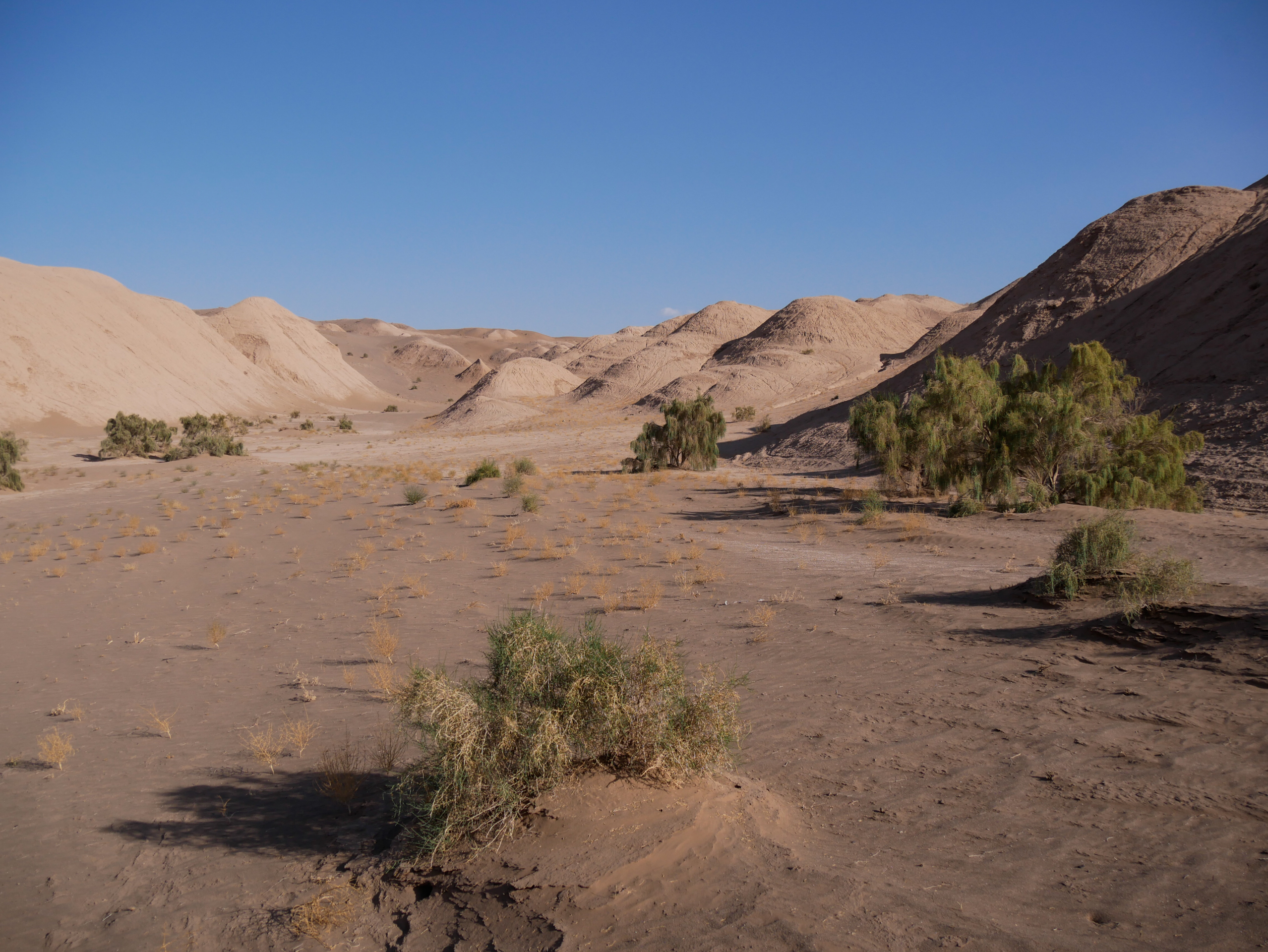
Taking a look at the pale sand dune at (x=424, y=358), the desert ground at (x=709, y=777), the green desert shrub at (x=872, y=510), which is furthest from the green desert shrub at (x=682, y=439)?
the pale sand dune at (x=424, y=358)

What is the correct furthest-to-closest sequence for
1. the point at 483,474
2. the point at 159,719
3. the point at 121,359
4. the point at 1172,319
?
the point at 121,359 → the point at 1172,319 → the point at 483,474 → the point at 159,719

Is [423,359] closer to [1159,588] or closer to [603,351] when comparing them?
[603,351]

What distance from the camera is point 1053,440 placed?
17438 millimetres

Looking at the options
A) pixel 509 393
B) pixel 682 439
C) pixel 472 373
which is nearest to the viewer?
pixel 682 439

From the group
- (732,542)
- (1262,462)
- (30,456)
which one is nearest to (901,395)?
(1262,462)

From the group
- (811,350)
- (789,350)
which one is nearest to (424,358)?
(789,350)

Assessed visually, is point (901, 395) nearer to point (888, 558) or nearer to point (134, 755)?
point (888, 558)

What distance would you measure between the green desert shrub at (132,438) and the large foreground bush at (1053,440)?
37854 millimetres

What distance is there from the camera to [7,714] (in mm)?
7254

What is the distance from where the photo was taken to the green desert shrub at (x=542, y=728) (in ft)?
14.2

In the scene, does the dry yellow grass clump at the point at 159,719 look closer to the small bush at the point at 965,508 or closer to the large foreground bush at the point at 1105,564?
the large foreground bush at the point at 1105,564

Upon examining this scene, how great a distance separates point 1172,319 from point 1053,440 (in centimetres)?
2013

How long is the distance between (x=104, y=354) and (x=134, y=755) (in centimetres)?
6146

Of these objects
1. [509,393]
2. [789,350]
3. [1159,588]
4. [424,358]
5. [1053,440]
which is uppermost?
[424,358]
